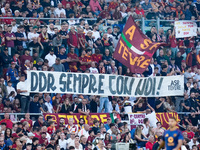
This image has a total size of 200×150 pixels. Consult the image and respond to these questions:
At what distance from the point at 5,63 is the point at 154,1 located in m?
10.4

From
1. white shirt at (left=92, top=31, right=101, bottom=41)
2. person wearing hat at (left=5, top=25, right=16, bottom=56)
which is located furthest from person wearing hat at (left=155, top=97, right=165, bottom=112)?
person wearing hat at (left=5, top=25, right=16, bottom=56)

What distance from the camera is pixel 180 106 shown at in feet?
80.2

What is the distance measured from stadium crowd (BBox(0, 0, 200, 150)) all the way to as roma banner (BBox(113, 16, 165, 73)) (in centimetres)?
107

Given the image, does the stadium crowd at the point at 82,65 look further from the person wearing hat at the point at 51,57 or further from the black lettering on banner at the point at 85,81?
the black lettering on banner at the point at 85,81

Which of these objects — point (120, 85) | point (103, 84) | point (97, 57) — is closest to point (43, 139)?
point (103, 84)

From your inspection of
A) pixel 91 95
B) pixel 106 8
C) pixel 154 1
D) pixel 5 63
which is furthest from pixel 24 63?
pixel 154 1

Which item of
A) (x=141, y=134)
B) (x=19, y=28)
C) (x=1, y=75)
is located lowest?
(x=141, y=134)

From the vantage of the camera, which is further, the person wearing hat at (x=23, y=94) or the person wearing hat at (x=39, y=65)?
the person wearing hat at (x=39, y=65)

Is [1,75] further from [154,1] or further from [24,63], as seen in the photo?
[154,1]

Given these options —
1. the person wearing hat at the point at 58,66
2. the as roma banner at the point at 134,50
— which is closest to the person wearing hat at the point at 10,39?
the person wearing hat at the point at 58,66

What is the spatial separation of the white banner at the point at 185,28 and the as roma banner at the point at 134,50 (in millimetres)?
5231

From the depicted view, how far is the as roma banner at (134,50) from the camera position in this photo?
22422 mm

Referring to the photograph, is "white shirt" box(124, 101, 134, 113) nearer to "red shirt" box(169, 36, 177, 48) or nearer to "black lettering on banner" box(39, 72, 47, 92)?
"black lettering on banner" box(39, 72, 47, 92)

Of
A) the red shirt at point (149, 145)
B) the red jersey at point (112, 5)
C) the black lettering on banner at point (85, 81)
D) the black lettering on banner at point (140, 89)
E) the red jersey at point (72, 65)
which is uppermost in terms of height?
the red jersey at point (112, 5)
